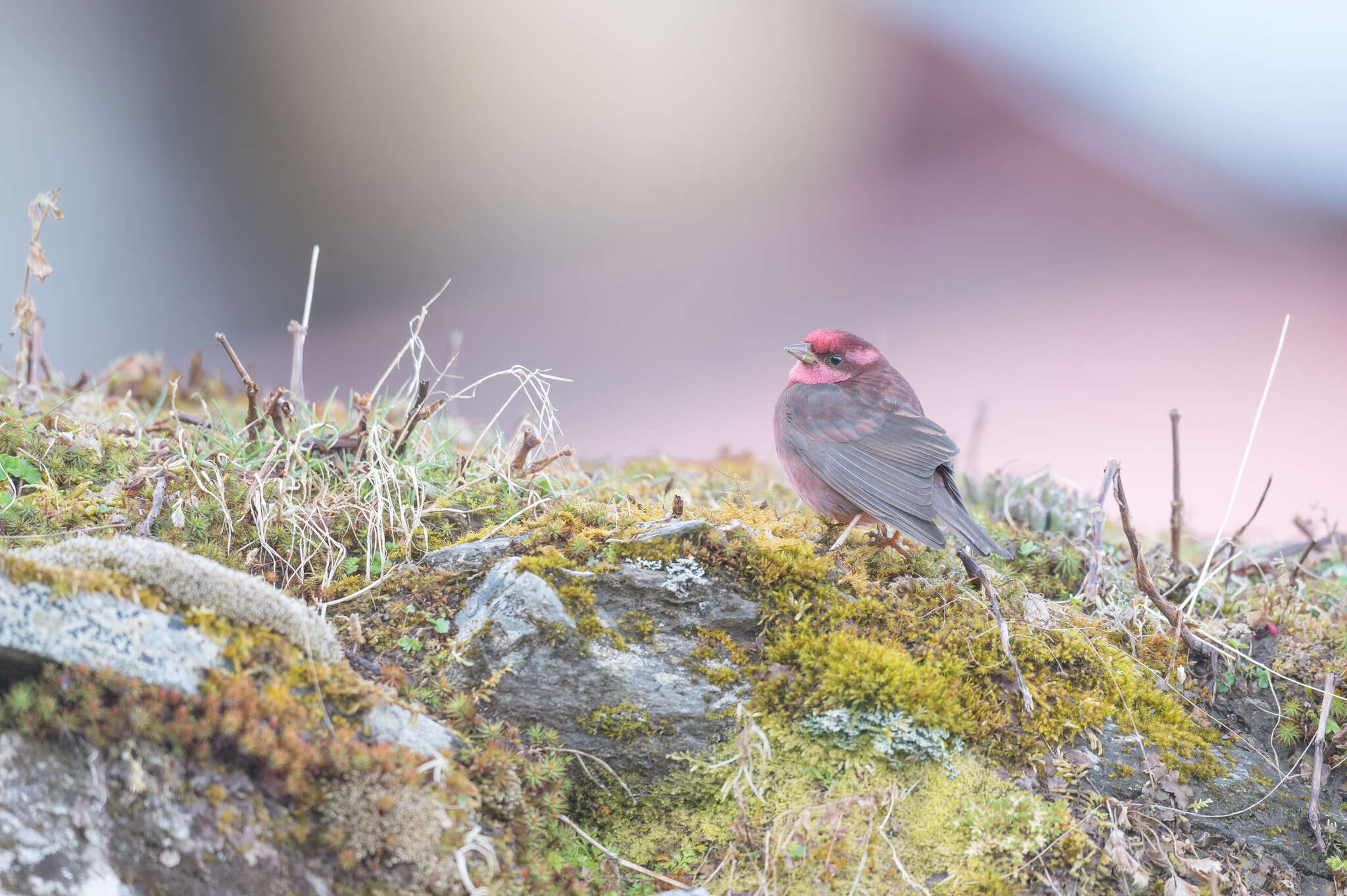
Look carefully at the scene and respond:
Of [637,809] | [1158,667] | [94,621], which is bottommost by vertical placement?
[637,809]

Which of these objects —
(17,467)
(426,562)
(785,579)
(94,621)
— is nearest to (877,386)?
(785,579)

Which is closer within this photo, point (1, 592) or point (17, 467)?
point (1, 592)

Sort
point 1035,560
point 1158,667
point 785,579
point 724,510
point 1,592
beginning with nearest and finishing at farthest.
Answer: point 1,592 → point 785,579 → point 1158,667 → point 724,510 → point 1035,560

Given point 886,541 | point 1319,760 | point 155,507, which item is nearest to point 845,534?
point 886,541

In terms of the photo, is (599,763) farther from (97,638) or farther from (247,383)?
(247,383)

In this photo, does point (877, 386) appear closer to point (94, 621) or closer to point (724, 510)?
point (724, 510)

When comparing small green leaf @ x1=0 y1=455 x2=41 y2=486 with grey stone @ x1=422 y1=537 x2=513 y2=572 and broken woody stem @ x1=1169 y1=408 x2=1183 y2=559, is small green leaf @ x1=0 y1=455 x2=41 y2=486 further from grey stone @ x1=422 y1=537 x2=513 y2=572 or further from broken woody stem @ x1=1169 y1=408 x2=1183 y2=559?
broken woody stem @ x1=1169 y1=408 x2=1183 y2=559

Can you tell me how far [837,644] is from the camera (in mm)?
3453

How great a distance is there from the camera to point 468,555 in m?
3.93

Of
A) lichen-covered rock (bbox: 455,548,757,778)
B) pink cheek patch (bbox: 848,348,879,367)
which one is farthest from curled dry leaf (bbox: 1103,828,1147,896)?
pink cheek patch (bbox: 848,348,879,367)

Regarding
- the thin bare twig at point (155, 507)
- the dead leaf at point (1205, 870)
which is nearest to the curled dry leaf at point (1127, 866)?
the dead leaf at point (1205, 870)

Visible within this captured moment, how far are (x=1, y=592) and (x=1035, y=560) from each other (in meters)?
4.58

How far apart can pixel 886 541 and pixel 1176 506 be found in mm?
1988

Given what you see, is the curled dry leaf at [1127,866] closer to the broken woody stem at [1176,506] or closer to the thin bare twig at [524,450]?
the broken woody stem at [1176,506]
